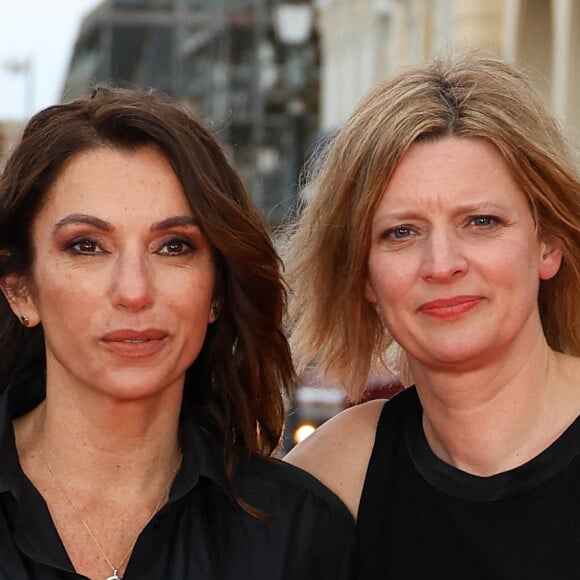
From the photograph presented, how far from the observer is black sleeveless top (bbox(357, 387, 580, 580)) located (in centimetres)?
384

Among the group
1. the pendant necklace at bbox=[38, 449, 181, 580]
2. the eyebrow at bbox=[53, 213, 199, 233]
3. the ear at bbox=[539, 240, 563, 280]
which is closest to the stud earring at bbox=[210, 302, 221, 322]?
the eyebrow at bbox=[53, 213, 199, 233]

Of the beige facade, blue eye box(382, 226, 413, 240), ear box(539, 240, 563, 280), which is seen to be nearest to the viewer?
blue eye box(382, 226, 413, 240)

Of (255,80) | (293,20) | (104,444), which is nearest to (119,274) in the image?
(104,444)

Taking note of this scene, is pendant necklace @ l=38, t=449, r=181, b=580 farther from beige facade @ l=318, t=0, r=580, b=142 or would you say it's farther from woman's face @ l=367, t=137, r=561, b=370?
beige facade @ l=318, t=0, r=580, b=142

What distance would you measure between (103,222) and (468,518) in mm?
1172

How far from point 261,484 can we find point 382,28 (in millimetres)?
24324

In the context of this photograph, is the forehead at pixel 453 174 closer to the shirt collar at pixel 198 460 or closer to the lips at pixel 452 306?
the lips at pixel 452 306

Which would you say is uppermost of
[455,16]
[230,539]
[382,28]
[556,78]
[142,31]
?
[142,31]

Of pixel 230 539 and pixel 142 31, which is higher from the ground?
pixel 142 31

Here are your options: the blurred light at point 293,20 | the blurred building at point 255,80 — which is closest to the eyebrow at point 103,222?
the blurred light at point 293,20

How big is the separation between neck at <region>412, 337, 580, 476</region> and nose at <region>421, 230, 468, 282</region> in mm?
312

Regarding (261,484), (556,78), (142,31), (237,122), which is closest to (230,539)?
(261,484)

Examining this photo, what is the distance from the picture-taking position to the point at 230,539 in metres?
3.82

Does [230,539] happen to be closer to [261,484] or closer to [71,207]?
[261,484]
